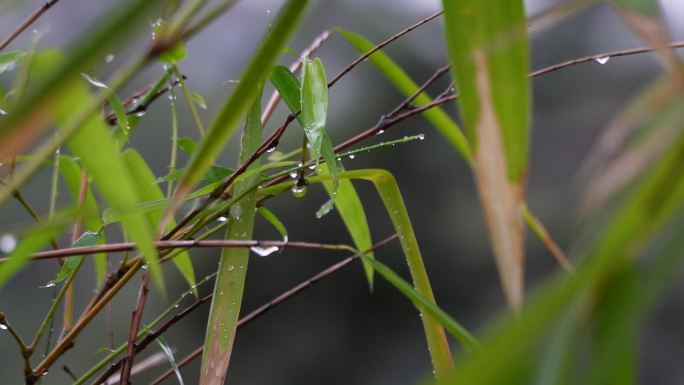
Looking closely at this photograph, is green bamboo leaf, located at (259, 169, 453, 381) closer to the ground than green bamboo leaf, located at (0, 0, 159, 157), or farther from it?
closer to the ground

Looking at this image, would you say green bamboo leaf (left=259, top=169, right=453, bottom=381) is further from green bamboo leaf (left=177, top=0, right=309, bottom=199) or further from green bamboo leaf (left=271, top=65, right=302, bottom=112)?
green bamboo leaf (left=177, top=0, right=309, bottom=199)

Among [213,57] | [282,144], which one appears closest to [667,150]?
[282,144]

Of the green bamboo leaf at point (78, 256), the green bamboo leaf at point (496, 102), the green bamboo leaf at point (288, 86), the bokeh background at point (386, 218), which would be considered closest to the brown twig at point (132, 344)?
the green bamboo leaf at point (78, 256)

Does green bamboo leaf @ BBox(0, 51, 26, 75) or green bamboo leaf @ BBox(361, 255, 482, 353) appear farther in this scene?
green bamboo leaf @ BBox(0, 51, 26, 75)

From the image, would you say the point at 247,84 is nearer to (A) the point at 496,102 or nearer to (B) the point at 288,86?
(A) the point at 496,102

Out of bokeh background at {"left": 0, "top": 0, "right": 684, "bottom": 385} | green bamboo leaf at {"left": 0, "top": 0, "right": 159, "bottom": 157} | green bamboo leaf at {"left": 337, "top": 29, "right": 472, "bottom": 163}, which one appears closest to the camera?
green bamboo leaf at {"left": 0, "top": 0, "right": 159, "bottom": 157}

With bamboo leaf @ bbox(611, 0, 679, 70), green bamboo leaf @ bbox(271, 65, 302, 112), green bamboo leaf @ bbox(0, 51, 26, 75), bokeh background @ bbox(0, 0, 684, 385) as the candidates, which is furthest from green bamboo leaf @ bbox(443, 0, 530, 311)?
bokeh background @ bbox(0, 0, 684, 385)

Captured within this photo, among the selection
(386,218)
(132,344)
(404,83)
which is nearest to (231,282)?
(132,344)
